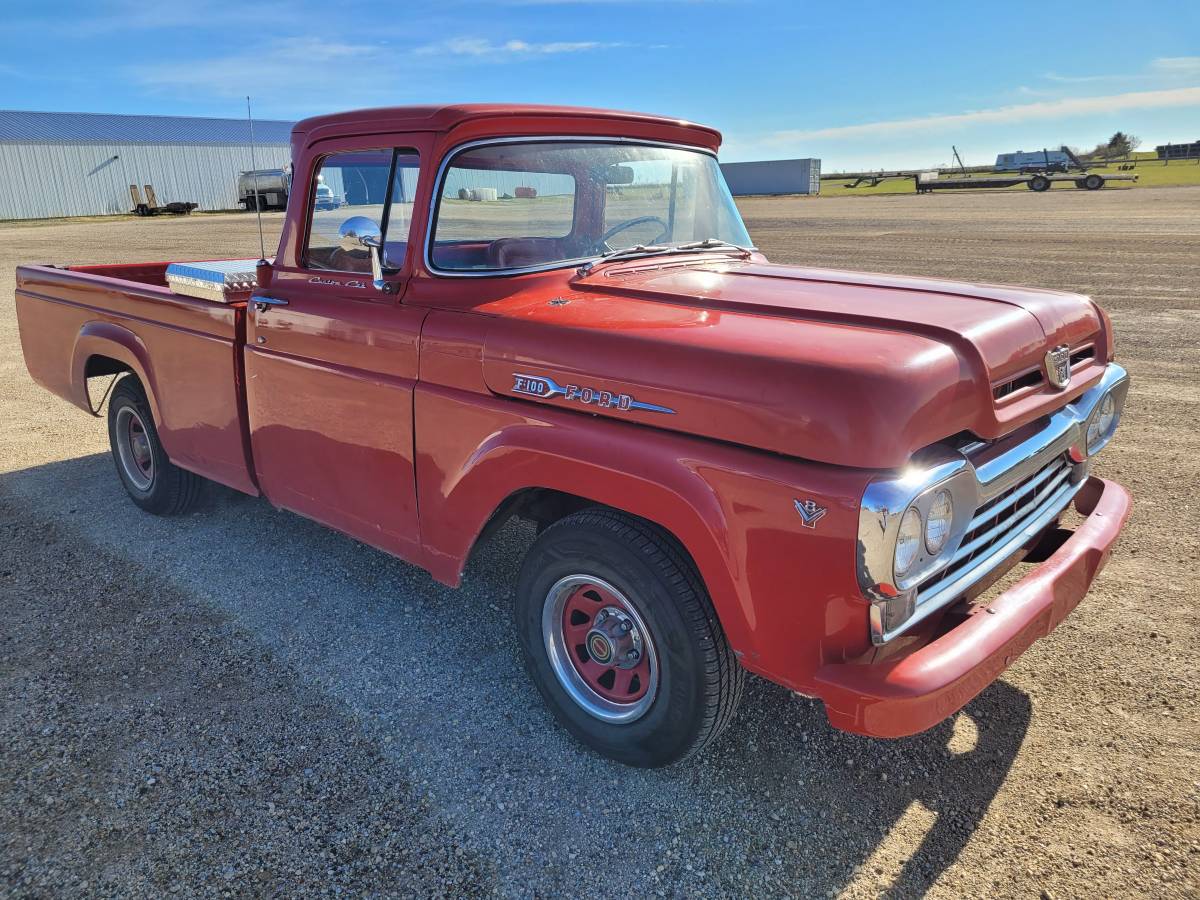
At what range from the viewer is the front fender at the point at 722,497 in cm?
217

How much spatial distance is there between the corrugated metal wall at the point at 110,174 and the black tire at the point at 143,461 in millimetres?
37631

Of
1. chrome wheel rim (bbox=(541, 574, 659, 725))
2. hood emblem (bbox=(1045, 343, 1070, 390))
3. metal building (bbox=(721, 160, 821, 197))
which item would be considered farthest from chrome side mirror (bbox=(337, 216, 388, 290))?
metal building (bbox=(721, 160, 821, 197))

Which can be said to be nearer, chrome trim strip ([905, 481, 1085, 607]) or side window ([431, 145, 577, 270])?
chrome trim strip ([905, 481, 1085, 607])

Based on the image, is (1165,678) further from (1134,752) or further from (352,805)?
(352,805)

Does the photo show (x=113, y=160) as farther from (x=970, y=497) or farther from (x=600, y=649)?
(x=970, y=497)

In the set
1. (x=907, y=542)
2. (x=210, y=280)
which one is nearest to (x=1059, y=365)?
(x=907, y=542)

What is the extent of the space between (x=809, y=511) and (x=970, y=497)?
0.49 metres

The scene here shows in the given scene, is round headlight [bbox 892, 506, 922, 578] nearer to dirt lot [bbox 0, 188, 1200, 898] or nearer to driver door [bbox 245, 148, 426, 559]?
dirt lot [bbox 0, 188, 1200, 898]

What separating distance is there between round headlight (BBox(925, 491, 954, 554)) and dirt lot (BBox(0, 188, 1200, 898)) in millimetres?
934

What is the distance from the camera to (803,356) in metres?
2.28

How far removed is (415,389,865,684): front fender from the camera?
217 cm

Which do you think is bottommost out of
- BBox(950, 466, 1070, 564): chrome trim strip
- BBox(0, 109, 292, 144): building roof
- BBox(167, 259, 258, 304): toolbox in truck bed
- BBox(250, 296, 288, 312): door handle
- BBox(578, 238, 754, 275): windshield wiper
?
BBox(950, 466, 1070, 564): chrome trim strip

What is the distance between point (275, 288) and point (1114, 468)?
195 inches

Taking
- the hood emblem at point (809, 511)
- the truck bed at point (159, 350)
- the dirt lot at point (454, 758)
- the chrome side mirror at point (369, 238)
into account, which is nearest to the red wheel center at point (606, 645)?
the dirt lot at point (454, 758)
